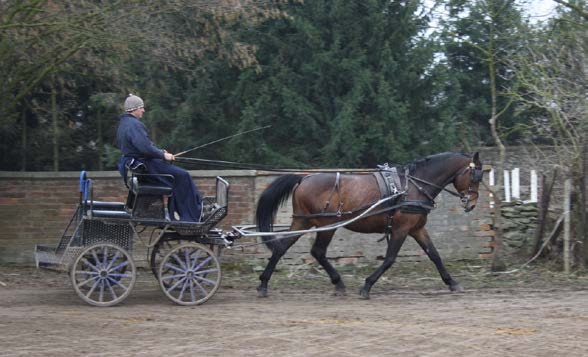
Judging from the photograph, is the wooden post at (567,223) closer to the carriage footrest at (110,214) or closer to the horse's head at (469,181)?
the horse's head at (469,181)

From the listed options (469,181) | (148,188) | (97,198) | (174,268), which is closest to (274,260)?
(174,268)

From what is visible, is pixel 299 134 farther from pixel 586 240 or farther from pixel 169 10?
pixel 586 240

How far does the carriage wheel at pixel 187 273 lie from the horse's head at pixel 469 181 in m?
3.24

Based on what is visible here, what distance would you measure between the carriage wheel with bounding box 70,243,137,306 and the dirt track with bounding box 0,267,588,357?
163 mm

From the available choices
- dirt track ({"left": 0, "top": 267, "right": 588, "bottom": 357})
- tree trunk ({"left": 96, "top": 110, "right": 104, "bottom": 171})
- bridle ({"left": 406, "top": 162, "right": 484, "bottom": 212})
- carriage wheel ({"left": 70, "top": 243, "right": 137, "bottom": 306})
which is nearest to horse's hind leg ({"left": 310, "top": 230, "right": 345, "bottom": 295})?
dirt track ({"left": 0, "top": 267, "right": 588, "bottom": 357})

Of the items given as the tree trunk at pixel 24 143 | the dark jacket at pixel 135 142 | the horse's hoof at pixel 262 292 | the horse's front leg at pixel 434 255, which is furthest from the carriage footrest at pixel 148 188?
the tree trunk at pixel 24 143

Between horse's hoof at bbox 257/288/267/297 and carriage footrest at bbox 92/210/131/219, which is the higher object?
carriage footrest at bbox 92/210/131/219

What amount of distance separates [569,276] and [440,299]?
2.68 metres

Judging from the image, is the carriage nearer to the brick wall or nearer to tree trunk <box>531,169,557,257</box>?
the brick wall

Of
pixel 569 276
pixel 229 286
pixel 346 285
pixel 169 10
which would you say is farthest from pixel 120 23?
pixel 569 276

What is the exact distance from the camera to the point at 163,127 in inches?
641

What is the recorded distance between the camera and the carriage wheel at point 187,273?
873 cm

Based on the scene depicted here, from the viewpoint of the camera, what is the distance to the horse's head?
9625 millimetres

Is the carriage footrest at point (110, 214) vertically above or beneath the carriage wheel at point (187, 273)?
above
